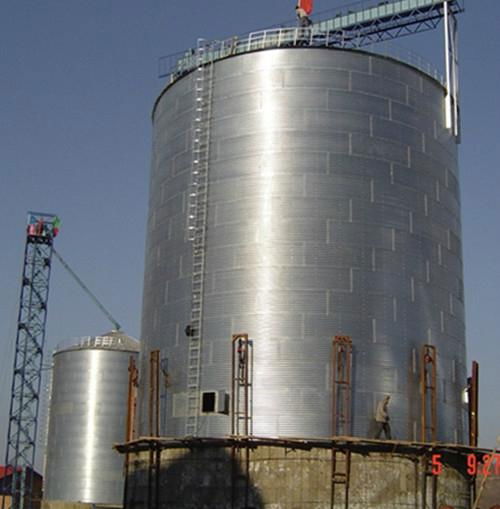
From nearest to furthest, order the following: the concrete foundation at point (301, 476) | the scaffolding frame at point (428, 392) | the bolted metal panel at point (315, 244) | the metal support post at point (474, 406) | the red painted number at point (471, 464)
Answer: the concrete foundation at point (301, 476)
the bolted metal panel at point (315, 244)
the scaffolding frame at point (428, 392)
the red painted number at point (471, 464)
the metal support post at point (474, 406)

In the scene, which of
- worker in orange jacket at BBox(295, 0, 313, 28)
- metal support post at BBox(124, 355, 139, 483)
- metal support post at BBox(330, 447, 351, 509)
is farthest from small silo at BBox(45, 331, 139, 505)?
metal support post at BBox(330, 447, 351, 509)

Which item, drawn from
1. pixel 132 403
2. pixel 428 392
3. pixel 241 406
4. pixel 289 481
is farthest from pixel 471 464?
pixel 132 403

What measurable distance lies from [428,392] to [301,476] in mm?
7052

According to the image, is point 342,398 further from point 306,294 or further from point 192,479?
point 192,479

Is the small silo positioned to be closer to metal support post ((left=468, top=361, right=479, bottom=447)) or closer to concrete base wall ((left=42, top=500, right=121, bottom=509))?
concrete base wall ((left=42, top=500, right=121, bottom=509))

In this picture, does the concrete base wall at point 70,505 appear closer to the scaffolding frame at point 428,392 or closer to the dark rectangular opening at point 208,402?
the dark rectangular opening at point 208,402

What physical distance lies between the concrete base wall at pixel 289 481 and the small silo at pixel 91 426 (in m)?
39.5

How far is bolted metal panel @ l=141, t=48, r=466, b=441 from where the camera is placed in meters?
38.1

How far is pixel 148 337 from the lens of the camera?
43.1 metres

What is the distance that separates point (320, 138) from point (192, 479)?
605 inches

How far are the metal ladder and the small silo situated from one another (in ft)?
124

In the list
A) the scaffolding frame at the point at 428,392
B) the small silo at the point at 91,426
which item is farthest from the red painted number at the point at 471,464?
the small silo at the point at 91,426

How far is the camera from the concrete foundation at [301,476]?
36.0m

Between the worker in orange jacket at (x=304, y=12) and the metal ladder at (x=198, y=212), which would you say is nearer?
the metal ladder at (x=198, y=212)
